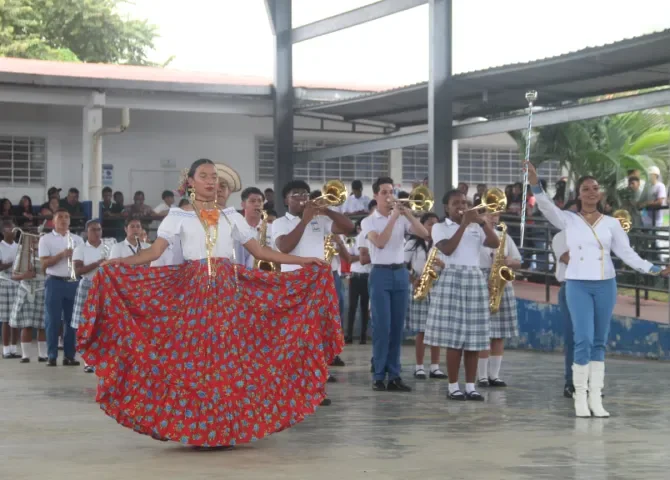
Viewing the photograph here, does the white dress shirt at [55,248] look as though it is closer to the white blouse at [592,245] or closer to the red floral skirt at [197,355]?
the white blouse at [592,245]

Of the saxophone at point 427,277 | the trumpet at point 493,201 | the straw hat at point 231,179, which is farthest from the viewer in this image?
the saxophone at point 427,277

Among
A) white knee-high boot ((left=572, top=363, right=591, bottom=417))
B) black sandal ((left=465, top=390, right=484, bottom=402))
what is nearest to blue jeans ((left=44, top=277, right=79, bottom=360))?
black sandal ((left=465, top=390, right=484, bottom=402))

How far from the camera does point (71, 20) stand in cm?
4412

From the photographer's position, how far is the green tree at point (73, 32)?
41.8 m

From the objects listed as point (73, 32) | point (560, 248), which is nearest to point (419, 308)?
point (560, 248)

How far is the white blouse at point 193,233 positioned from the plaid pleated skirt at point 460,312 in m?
3.40

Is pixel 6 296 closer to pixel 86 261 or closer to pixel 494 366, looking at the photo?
pixel 86 261

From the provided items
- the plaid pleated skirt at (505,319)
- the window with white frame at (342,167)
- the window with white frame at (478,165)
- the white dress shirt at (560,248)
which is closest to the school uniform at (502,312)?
the plaid pleated skirt at (505,319)

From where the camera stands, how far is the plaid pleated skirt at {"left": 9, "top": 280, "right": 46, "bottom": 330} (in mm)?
17500

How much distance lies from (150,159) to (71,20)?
18.0 m

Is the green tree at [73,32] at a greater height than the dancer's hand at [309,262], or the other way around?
the green tree at [73,32]

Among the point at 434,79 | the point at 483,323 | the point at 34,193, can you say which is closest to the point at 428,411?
the point at 483,323

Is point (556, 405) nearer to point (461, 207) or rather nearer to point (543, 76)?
point (461, 207)

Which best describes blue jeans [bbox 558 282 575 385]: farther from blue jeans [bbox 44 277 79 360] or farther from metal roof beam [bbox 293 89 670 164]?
blue jeans [bbox 44 277 79 360]
